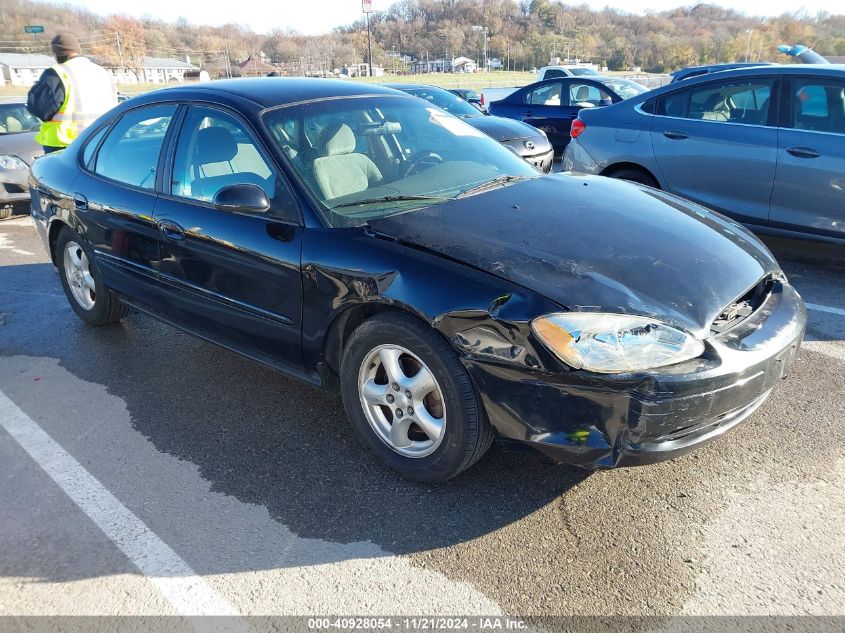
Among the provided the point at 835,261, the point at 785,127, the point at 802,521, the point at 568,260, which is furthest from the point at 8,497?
the point at 835,261

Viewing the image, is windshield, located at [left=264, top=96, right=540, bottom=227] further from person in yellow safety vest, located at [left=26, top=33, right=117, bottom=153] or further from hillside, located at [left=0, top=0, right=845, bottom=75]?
hillside, located at [left=0, top=0, right=845, bottom=75]

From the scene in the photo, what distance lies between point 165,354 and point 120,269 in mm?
597

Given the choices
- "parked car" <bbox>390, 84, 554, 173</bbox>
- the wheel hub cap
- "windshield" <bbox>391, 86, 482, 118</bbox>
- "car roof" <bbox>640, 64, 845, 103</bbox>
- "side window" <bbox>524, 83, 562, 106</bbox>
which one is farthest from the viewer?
"side window" <bbox>524, 83, 562, 106</bbox>

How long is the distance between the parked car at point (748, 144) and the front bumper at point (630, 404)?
304 centimetres

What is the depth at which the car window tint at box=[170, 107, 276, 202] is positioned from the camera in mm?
3271

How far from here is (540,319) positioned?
2.34 metres

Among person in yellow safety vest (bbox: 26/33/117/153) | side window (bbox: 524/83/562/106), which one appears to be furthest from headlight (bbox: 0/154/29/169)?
side window (bbox: 524/83/562/106)

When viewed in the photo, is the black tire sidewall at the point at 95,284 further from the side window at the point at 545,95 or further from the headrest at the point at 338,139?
the side window at the point at 545,95

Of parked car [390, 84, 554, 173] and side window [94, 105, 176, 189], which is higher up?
side window [94, 105, 176, 189]

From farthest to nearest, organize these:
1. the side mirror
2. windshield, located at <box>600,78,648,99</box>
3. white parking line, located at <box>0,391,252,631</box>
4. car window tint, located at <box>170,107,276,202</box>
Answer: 1. windshield, located at <box>600,78,648,99</box>
2. car window tint, located at <box>170,107,276,202</box>
3. the side mirror
4. white parking line, located at <box>0,391,252,631</box>

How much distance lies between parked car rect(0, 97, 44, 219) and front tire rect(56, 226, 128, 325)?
4098mm

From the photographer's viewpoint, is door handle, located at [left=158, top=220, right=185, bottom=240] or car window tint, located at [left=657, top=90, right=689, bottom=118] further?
car window tint, located at [left=657, top=90, right=689, bottom=118]

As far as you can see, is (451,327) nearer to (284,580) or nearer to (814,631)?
(284,580)

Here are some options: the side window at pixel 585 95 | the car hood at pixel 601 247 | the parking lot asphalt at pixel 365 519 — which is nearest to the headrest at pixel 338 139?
the car hood at pixel 601 247
